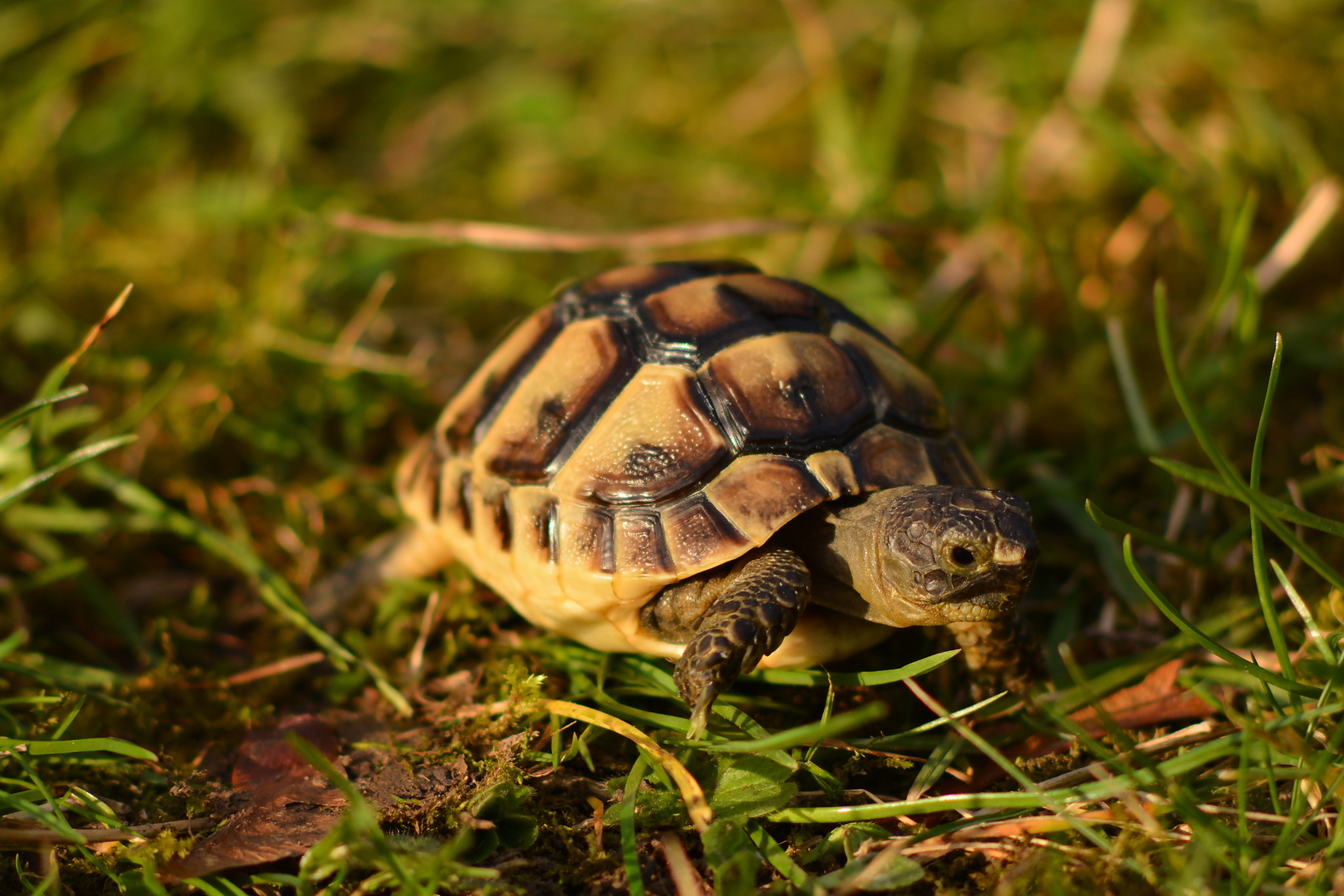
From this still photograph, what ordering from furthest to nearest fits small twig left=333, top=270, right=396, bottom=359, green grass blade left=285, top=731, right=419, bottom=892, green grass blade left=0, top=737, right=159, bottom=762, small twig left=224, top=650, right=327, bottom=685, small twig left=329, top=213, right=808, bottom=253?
small twig left=329, top=213, right=808, bottom=253 < small twig left=333, top=270, right=396, bottom=359 < small twig left=224, top=650, right=327, bottom=685 < green grass blade left=0, top=737, right=159, bottom=762 < green grass blade left=285, top=731, right=419, bottom=892

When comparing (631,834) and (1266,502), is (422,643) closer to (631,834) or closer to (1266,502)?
(631,834)

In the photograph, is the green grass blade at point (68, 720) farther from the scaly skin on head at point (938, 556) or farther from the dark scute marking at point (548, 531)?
the scaly skin on head at point (938, 556)

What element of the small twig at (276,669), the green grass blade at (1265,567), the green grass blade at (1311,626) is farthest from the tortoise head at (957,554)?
the small twig at (276,669)

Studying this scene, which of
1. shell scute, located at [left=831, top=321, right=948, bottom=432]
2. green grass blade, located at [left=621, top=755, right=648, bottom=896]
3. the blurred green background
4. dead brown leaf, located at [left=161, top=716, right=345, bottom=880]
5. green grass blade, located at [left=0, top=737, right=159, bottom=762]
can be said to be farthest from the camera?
the blurred green background

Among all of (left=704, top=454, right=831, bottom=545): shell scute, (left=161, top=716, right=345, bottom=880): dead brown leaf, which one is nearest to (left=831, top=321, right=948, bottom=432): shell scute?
(left=704, top=454, right=831, bottom=545): shell scute

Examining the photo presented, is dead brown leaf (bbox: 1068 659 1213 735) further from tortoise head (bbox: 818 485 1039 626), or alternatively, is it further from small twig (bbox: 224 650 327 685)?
small twig (bbox: 224 650 327 685)

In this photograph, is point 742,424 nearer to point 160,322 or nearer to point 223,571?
point 223,571

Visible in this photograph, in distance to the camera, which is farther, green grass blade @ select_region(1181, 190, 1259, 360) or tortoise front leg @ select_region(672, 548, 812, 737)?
green grass blade @ select_region(1181, 190, 1259, 360)

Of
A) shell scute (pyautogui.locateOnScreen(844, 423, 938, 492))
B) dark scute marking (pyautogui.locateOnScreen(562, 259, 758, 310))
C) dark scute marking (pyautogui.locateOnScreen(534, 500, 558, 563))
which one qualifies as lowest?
dark scute marking (pyautogui.locateOnScreen(534, 500, 558, 563))

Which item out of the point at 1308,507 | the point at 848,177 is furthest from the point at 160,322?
the point at 1308,507
